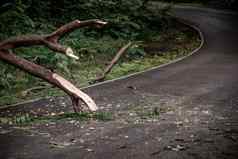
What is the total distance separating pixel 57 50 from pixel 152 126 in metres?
2.81

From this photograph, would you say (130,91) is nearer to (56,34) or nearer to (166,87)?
(166,87)

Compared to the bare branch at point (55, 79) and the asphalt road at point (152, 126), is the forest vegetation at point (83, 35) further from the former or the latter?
the bare branch at point (55, 79)

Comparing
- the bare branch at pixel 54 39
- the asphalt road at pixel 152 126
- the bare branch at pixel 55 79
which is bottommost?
the asphalt road at pixel 152 126

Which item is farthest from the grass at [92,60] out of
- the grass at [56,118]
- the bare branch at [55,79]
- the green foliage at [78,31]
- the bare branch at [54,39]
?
the bare branch at [54,39]

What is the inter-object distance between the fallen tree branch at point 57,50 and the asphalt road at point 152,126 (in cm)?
63

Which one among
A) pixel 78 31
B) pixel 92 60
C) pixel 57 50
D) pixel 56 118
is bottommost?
pixel 56 118

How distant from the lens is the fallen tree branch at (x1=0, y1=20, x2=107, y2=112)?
33.0 ft

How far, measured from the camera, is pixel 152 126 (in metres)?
9.86

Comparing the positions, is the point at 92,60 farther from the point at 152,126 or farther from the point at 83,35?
the point at 152,126

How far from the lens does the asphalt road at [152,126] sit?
8.19 metres

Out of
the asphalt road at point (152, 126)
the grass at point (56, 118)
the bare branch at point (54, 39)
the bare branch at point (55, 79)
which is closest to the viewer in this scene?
the asphalt road at point (152, 126)

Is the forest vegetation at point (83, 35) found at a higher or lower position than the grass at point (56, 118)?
higher

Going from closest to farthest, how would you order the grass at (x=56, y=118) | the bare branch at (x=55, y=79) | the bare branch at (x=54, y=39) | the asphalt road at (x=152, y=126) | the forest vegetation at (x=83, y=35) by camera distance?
the asphalt road at (x=152, y=126) < the bare branch at (x=54, y=39) < the bare branch at (x=55, y=79) < the grass at (x=56, y=118) < the forest vegetation at (x=83, y=35)

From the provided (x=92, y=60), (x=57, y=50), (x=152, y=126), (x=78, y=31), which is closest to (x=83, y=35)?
(x=78, y=31)
